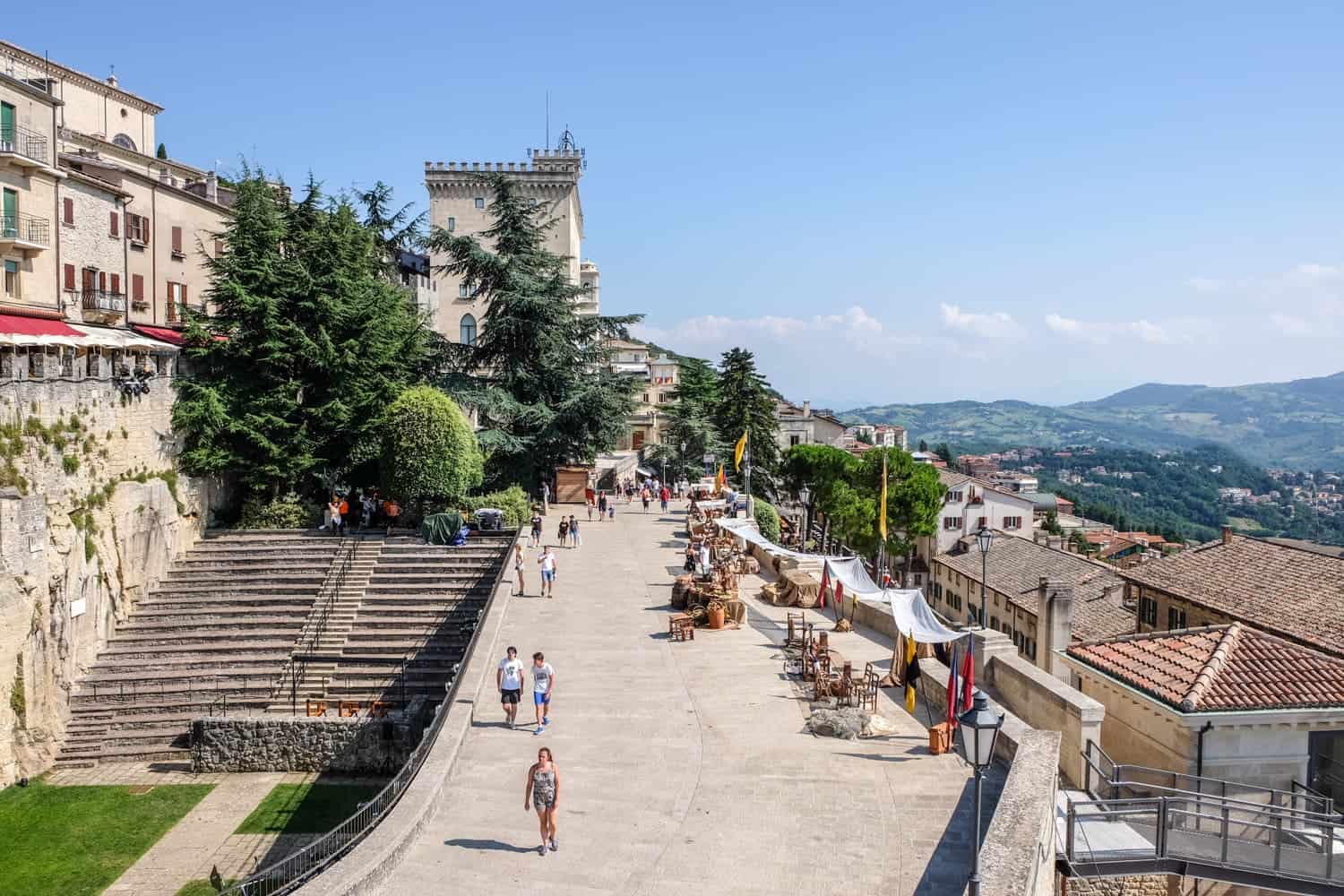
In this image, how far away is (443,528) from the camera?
32156mm

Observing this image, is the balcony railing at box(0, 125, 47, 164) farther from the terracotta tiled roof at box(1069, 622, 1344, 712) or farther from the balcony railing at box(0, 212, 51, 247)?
the terracotta tiled roof at box(1069, 622, 1344, 712)

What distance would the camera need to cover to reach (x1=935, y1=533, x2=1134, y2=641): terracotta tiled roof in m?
41.6

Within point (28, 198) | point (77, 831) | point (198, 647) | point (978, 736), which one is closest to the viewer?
point (978, 736)

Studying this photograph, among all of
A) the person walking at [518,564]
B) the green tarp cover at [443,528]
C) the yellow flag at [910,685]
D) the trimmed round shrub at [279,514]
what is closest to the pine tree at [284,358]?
the trimmed round shrub at [279,514]

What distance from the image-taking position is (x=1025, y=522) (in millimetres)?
80562

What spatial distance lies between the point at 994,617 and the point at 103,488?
41.8 meters

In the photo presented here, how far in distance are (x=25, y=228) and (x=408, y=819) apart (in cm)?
2827

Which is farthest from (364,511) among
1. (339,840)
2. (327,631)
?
(339,840)

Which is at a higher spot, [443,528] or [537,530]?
[443,528]

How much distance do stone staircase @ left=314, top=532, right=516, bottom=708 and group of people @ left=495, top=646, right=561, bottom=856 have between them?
8126 mm

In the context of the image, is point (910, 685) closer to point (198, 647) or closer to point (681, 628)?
point (681, 628)

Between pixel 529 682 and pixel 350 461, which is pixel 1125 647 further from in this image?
pixel 350 461

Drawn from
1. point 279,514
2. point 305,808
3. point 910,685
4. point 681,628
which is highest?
point 279,514

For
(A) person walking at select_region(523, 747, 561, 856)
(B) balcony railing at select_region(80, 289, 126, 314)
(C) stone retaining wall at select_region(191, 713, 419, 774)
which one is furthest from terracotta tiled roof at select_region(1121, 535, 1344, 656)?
(B) balcony railing at select_region(80, 289, 126, 314)
